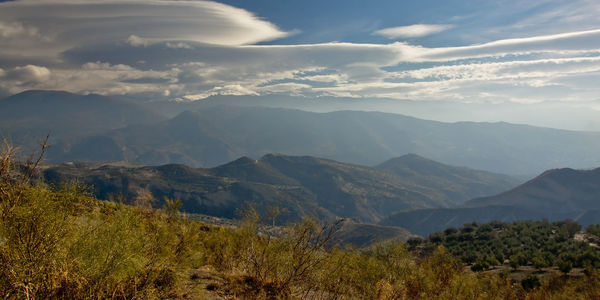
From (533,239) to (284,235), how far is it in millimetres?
44624

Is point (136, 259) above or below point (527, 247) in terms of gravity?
above

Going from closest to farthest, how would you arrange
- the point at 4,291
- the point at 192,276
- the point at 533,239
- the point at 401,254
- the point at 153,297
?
the point at 4,291
the point at 153,297
the point at 192,276
the point at 401,254
the point at 533,239

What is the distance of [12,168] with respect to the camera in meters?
8.98

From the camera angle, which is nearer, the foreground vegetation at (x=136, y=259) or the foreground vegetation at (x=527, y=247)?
the foreground vegetation at (x=136, y=259)

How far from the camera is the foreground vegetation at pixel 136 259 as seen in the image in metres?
7.31

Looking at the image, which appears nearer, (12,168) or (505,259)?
(12,168)

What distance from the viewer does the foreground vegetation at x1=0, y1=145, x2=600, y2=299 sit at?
731 centimetres

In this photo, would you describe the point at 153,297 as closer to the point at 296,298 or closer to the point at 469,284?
the point at 296,298

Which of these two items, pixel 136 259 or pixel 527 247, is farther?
pixel 527 247

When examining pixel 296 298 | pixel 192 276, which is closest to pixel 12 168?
pixel 192 276

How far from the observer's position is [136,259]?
28.0ft

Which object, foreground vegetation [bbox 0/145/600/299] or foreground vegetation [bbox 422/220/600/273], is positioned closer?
foreground vegetation [bbox 0/145/600/299]

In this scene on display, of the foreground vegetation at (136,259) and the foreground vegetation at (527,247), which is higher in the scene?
the foreground vegetation at (136,259)

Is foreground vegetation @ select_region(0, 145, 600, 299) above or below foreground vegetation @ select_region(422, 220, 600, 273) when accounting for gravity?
above
